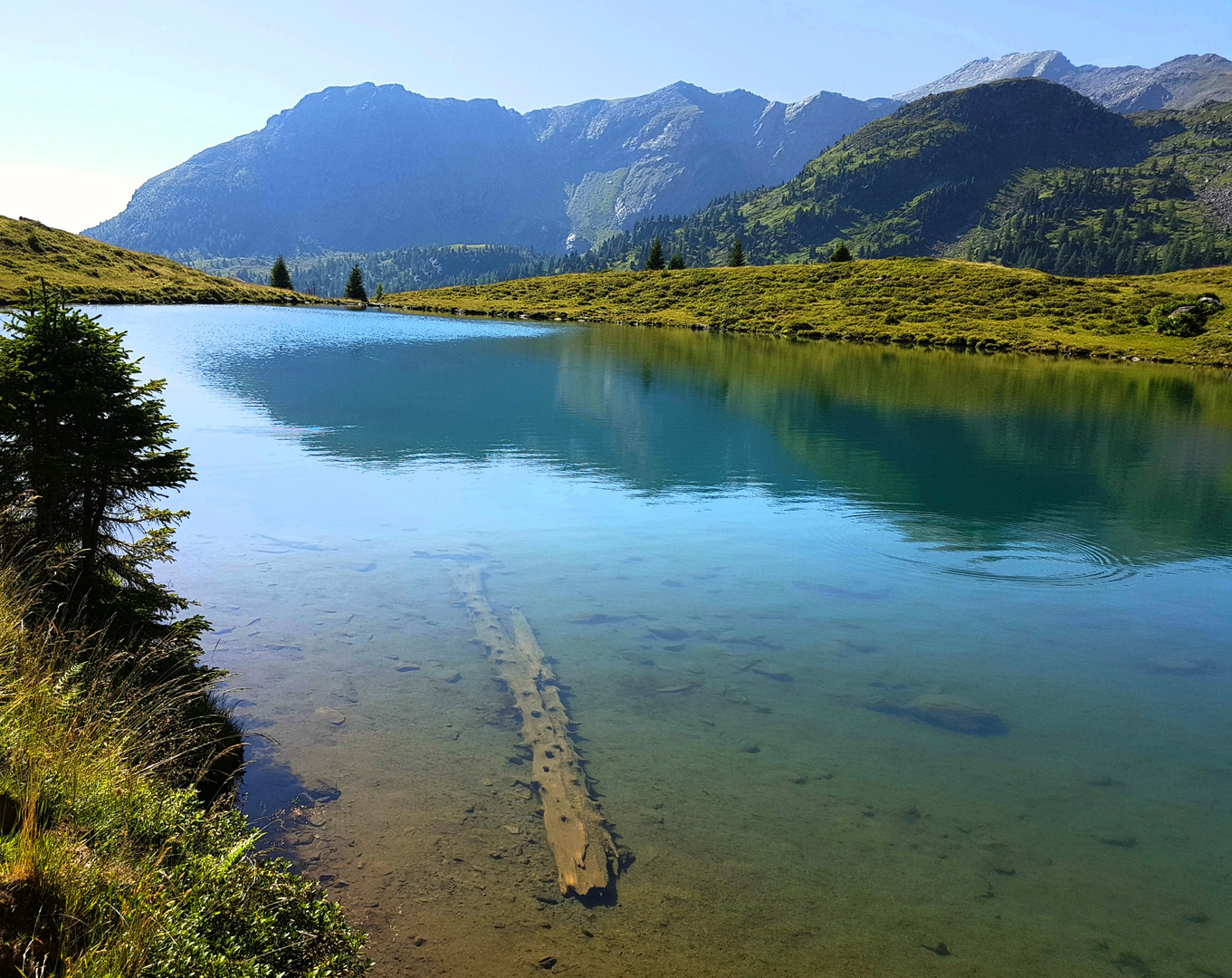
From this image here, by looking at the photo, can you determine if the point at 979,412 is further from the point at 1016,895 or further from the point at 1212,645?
the point at 1016,895

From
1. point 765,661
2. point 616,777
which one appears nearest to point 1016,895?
point 616,777

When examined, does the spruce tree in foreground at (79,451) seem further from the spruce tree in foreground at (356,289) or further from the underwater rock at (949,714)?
the spruce tree in foreground at (356,289)

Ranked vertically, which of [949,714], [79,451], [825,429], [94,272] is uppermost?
[94,272]

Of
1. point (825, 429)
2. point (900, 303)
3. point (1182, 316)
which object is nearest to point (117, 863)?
point (825, 429)

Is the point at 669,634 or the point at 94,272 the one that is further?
the point at 94,272

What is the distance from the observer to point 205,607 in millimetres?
13508

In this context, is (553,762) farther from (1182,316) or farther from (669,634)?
(1182,316)

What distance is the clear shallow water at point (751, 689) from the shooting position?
7.40 meters

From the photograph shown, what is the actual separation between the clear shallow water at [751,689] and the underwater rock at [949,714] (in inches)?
7.2

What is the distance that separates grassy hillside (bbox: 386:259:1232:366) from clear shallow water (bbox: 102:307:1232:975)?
75.4 meters

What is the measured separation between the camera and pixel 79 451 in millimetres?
10016

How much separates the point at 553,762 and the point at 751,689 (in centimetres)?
378

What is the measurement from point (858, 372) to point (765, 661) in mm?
55535

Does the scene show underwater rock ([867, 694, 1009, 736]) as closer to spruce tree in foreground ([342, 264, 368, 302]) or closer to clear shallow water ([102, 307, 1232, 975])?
clear shallow water ([102, 307, 1232, 975])
